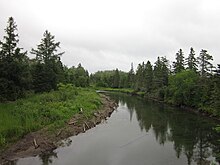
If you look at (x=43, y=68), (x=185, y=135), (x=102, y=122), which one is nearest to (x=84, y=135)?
(x=102, y=122)

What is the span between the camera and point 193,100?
45.6 m

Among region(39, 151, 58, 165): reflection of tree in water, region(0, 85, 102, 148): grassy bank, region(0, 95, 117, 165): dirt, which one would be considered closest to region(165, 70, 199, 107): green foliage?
region(0, 85, 102, 148): grassy bank

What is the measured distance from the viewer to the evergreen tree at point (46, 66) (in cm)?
3988

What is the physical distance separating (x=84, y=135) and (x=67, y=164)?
26.4ft

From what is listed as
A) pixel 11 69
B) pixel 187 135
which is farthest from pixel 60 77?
pixel 187 135

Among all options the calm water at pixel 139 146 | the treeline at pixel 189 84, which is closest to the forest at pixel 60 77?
the treeline at pixel 189 84

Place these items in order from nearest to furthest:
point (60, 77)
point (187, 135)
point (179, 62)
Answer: point (187, 135) → point (60, 77) → point (179, 62)

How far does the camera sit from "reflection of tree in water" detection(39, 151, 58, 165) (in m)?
16.8

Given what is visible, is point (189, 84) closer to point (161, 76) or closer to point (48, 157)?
point (161, 76)

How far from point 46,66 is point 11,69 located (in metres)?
12.3

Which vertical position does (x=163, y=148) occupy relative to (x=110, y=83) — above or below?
below

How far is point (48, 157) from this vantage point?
17719 mm

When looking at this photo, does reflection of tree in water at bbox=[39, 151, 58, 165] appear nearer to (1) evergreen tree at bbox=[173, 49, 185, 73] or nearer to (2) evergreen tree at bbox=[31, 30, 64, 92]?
(2) evergreen tree at bbox=[31, 30, 64, 92]

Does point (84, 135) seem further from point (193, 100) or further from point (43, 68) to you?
point (193, 100)
